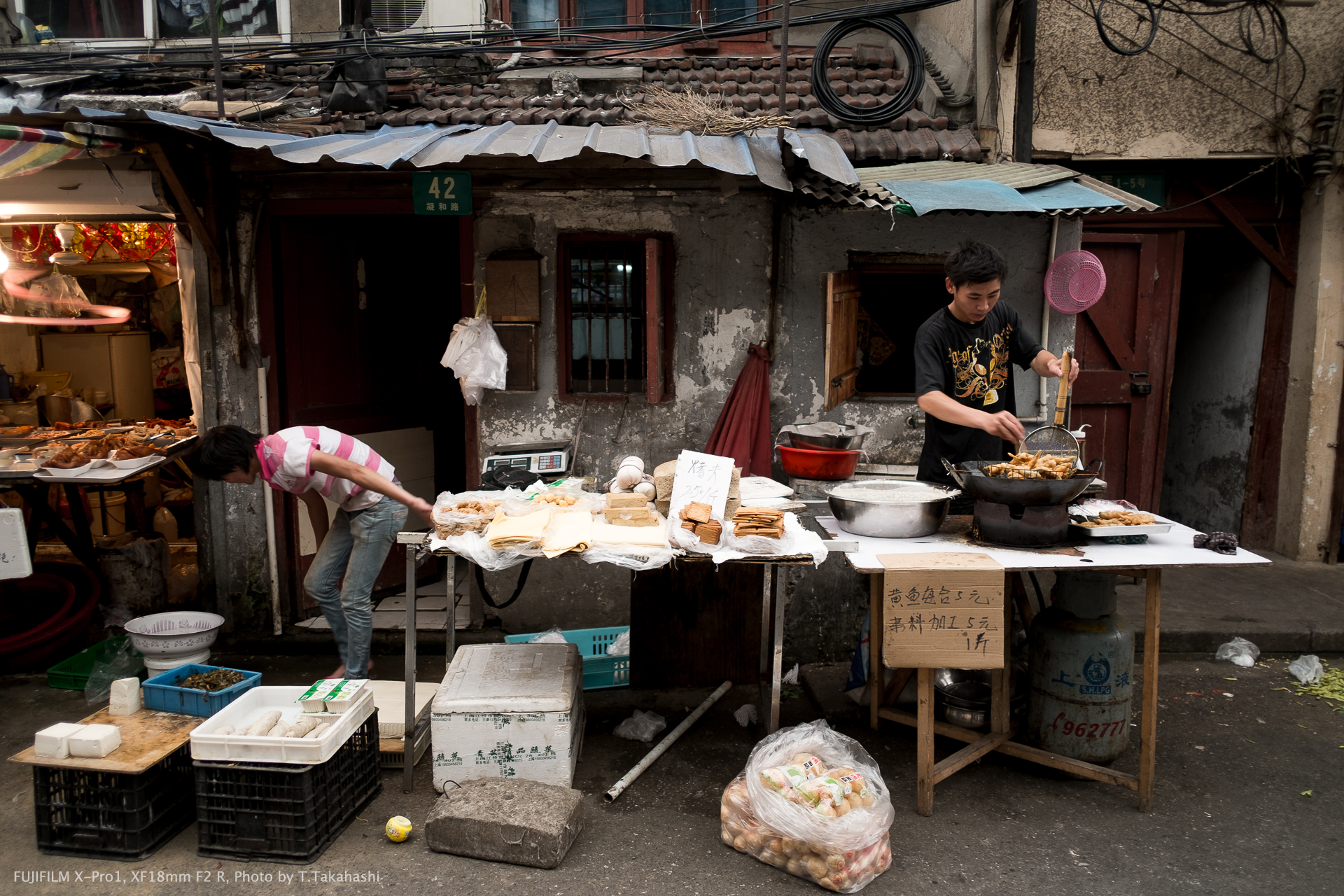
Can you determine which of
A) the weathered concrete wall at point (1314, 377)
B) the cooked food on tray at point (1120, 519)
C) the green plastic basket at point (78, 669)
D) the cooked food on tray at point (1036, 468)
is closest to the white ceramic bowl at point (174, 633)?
the green plastic basket at point (78, 669)

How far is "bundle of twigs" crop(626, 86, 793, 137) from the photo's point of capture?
566 centimetres

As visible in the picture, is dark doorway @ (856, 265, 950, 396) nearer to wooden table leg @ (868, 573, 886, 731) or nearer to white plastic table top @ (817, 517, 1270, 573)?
wooden table leg @ (868, 573, 886, 731)

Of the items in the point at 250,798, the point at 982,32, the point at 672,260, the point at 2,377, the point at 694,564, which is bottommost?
the point at 250,798

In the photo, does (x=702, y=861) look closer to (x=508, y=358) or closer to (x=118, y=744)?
(x=118, y=744)

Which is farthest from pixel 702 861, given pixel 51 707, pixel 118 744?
pixel 51 707

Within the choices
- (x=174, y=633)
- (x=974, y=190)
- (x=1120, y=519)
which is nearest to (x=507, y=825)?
(x=174, y=633)

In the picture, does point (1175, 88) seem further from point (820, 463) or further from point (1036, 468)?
point (1036, 468)

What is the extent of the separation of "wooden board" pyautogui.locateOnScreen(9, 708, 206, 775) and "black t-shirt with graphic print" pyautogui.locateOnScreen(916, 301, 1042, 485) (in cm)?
371

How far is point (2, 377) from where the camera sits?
788 centimetres

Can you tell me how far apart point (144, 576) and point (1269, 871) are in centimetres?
680

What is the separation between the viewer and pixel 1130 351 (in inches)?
281

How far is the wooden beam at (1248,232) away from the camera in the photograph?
6977mm

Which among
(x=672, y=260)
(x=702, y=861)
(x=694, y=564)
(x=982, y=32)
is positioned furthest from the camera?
(x=982, y=32)

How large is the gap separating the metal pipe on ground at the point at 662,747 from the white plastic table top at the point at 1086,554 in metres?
1.35
